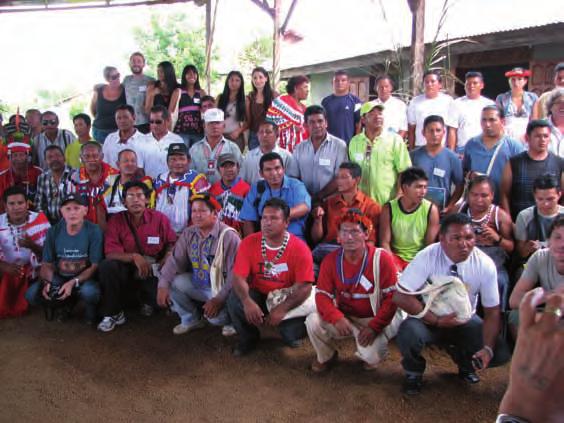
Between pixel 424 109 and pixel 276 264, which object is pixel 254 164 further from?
pixel 424 109

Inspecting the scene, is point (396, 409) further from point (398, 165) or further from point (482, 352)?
point (398, 165)

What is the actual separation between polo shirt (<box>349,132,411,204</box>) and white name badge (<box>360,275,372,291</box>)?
1.47 m

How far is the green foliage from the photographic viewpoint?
27719mm

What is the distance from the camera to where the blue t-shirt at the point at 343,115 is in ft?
20.1

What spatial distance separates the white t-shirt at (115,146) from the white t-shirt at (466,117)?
12.1ft

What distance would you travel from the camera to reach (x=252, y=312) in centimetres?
380

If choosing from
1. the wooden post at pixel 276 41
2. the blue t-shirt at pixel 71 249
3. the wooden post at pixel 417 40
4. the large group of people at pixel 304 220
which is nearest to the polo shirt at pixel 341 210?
the large group of people at pixel 304 220

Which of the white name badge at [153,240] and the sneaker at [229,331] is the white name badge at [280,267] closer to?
the sneaker at [229,331]


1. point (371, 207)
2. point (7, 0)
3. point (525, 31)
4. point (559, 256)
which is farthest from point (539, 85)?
point (7, 0)

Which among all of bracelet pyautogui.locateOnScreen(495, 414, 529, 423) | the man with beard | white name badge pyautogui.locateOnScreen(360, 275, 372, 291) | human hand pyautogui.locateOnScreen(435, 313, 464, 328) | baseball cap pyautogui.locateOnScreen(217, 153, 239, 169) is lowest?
human hand pyautogui.locateOnScreen(435, 313, 464, 328)

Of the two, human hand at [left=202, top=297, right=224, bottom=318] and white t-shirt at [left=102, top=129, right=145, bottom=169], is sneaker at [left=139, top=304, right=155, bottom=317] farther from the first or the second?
white t-shirt at [left=102, top=129, right=145, bottom=169]

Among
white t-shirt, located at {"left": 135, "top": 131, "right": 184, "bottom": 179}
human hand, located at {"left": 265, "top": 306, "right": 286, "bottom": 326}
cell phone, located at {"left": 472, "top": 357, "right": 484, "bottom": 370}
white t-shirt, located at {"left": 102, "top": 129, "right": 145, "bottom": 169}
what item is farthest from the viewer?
white t-shirt, located at {"left": 102, "top": 129, "right": 145, "bottom": 169}

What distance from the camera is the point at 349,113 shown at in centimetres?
614

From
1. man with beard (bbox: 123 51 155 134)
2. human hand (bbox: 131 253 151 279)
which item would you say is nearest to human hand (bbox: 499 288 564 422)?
human hand (bbox: 131 253 151 279)
